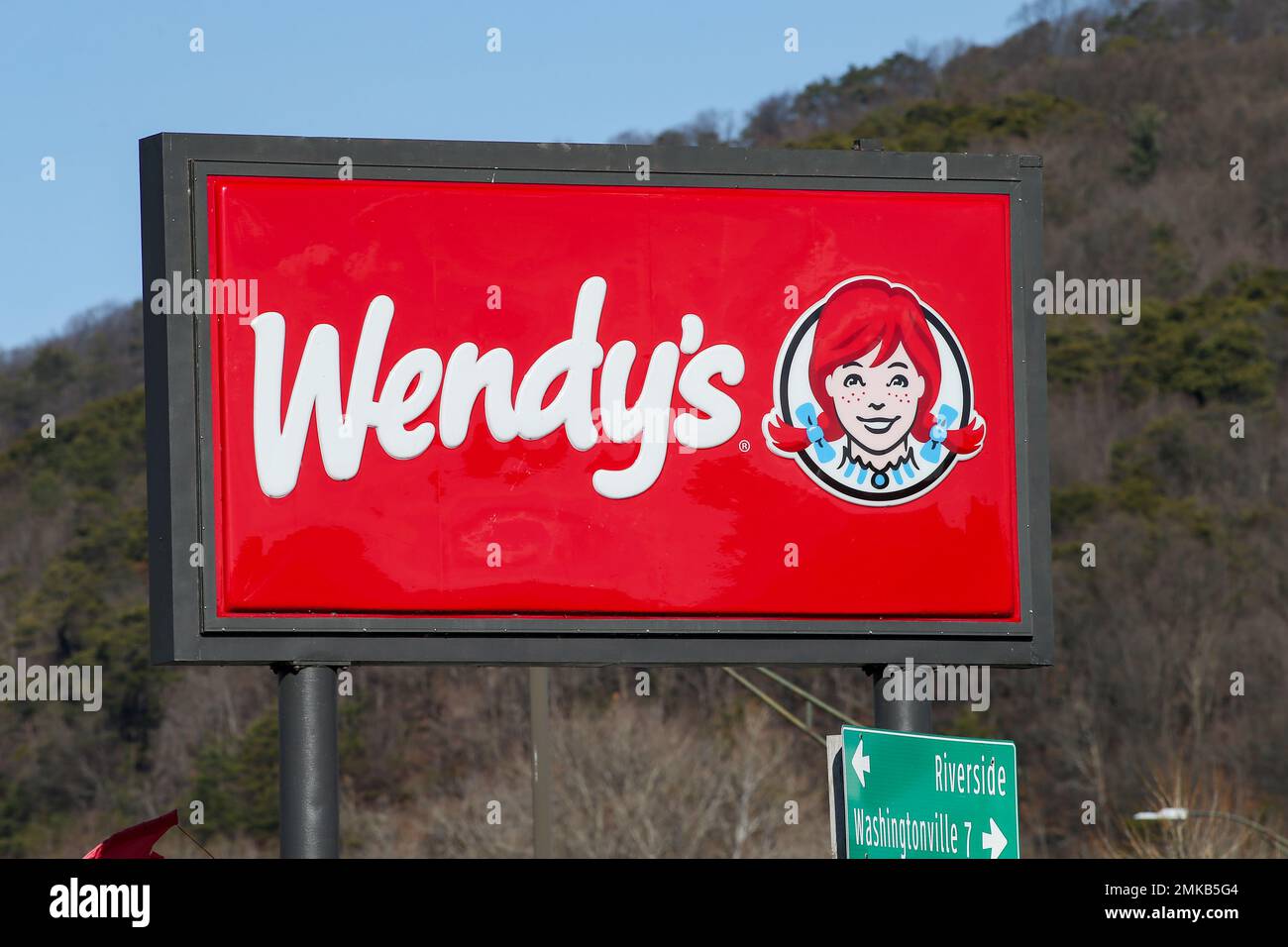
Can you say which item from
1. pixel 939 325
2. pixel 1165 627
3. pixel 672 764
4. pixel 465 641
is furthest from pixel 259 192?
pixel 1165 627

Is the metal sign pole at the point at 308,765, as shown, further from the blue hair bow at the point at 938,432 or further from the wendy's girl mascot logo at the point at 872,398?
the blue hair bow at the point at 938,432

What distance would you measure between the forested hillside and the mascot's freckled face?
840 inches

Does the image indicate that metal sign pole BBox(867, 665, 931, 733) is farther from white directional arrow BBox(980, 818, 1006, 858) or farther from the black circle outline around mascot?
white directional arrow BBox(980, 818, 1006, 858)

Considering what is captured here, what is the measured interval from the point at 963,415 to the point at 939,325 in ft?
1.70

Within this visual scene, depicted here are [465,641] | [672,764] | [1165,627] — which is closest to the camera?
[465,641]

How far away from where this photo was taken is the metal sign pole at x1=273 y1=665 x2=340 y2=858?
991 centimetres

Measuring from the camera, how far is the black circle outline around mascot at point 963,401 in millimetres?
10898

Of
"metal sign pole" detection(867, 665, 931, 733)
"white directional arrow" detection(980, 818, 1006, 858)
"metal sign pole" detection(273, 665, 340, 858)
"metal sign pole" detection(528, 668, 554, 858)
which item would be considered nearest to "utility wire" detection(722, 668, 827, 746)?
"metal sign pole" detection(528, 668, 554, 858)

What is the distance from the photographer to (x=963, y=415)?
36.3ft

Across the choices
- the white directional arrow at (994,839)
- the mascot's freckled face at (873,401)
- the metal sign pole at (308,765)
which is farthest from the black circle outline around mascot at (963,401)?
the metal sign pole at (308,765)

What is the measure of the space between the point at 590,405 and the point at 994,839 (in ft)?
10.8

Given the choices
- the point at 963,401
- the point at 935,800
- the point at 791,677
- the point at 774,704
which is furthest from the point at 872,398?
the point at 791,677
